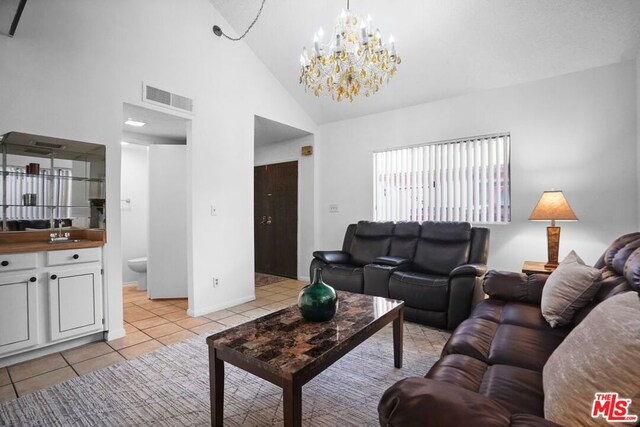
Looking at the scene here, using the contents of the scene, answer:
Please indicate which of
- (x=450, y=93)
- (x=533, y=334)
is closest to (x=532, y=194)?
(x=450, y=93)

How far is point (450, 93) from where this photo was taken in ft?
12.5

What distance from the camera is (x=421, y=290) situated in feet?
9.50

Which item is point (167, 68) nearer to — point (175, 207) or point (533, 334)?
point (175, 207)

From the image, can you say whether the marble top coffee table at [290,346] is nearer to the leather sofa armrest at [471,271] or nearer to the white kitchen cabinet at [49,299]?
the leather sofa armrest at [471,271]

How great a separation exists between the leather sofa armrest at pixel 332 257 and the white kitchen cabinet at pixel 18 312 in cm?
261

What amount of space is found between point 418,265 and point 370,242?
69 centimetres

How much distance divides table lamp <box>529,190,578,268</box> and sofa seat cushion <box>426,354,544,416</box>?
206 cm

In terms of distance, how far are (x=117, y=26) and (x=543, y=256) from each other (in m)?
4.80

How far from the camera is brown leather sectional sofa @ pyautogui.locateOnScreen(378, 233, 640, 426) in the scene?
80cm

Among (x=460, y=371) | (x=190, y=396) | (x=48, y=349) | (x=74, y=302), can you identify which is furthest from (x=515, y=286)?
(x=48, y=349)

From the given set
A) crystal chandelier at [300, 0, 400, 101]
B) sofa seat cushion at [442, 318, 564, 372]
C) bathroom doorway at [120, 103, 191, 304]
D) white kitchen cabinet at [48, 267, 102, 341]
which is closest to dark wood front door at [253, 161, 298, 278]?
bathroom doorway at [120, 103, 191, 304]

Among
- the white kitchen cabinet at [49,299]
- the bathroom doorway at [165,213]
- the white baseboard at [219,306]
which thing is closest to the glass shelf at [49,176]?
the white kitchen cabinet at [49,299]

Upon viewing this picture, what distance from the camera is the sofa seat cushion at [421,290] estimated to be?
9.20 ft

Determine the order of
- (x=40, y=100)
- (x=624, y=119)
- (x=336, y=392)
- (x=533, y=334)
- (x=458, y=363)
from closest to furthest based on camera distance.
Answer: (x=458, y=363)
(x=533, y=334)
(x=336, y=392)
(x=40, y=100)
(x=624, y=119)
